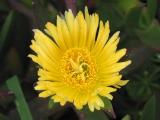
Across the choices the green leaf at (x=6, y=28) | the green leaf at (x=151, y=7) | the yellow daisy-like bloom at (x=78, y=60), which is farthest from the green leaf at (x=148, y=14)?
the green leaf at (x=6, y=28)

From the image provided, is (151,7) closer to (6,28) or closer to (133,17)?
(133,17)

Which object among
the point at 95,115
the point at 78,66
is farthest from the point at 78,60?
the point at 95,115

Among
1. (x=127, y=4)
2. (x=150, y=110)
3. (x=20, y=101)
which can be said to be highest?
(x=127, y=4)

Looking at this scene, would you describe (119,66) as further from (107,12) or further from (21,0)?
(21,0)

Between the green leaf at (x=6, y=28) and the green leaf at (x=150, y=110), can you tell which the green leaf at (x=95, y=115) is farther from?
the green leaf at (x=6, y=28)

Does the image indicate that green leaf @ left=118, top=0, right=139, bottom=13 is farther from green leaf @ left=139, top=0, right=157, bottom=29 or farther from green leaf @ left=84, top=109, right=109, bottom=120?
green leaf @ left=84, top=109, right=109, bottom=120

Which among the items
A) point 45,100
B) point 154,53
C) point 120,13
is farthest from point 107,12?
point 45,100

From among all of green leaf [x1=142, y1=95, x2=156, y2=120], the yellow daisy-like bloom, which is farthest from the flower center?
green leaf [x1=142, y1=95, x2=156, y2=120]
